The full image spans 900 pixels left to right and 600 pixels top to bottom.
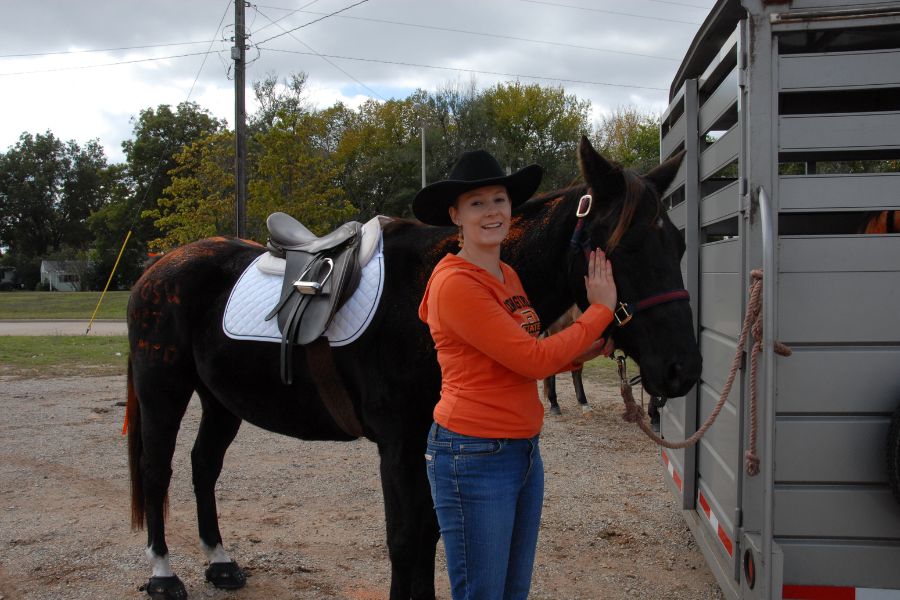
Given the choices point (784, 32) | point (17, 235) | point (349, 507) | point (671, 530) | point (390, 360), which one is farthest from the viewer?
point (17, 235)

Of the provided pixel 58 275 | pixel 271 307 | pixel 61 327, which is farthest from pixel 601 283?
pixel 58 275

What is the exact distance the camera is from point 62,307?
27391 millimetres

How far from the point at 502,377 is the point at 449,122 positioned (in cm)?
3982

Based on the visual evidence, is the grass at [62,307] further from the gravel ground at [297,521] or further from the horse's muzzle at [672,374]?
the horse's muzzle at [672,374]

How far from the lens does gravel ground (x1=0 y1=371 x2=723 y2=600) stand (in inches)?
144

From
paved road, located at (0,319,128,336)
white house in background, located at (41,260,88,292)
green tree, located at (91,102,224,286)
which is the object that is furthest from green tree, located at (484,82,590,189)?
white house in background, located at (41,260,88,292)

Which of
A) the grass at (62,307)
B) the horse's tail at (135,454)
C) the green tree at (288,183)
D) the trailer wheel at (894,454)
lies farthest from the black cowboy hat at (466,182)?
the grass at (62,307)

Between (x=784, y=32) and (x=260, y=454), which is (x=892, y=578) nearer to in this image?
(x=784, y=32)

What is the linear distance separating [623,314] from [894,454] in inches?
37.7

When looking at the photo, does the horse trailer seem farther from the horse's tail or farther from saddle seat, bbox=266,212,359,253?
the horse's tail

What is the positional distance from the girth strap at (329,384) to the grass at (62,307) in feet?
69.2

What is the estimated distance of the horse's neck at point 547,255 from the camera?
7.98 ft

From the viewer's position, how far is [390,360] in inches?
105

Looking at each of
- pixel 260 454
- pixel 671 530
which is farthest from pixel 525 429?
pixel 260 454
